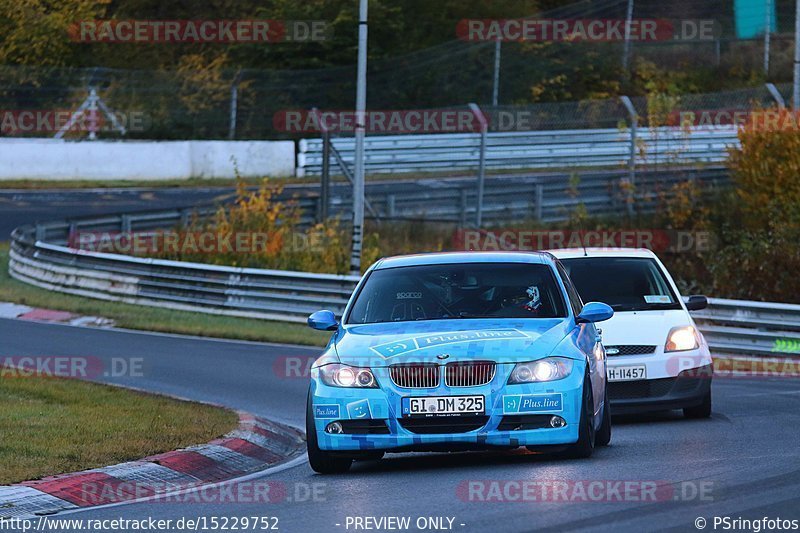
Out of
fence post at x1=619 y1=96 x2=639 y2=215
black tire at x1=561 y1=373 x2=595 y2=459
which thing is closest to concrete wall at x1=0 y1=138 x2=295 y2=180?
fence post at x1=619 y1=96 x2=639 y2=215

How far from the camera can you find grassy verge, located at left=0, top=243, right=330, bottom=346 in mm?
23688

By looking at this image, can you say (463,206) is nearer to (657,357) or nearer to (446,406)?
(657,357)

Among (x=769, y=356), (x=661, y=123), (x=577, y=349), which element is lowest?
(x=769, y=356)

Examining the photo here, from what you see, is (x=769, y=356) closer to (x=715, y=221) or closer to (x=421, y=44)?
(x=715, y=221)

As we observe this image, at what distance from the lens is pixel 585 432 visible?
10211 mm

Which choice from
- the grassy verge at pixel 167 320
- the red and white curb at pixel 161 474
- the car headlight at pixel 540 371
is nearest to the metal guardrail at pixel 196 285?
the grassy verge at pixel 167 320

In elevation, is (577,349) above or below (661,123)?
below

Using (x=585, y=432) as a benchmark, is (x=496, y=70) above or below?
above

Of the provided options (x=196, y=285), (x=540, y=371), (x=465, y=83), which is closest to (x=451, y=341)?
(x=540, y=371)

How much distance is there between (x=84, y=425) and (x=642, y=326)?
5.09m

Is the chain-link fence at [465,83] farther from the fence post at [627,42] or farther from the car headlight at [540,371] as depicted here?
the car headlight at [540,371]

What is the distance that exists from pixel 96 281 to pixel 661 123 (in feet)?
48.8

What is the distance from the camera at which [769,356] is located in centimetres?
2116

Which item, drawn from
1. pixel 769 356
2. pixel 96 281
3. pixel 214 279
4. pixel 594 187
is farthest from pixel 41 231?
pixel 769 356
